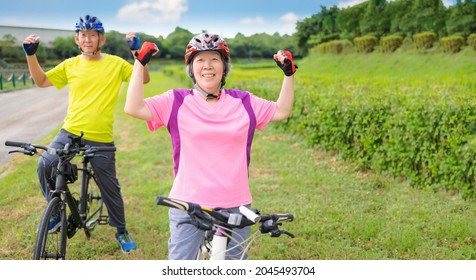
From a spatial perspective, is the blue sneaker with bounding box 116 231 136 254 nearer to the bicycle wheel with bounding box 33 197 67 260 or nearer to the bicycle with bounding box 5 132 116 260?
the bicycle with bounding box 5 132 116 260

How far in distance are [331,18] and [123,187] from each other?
8927mm

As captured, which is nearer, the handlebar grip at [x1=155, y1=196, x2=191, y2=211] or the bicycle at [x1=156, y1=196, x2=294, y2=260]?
the handlebar grip at [x1=155, y1=196, x2=191, y2=211]

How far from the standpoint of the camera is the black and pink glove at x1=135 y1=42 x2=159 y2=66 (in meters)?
2.29

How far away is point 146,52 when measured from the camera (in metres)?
2.29

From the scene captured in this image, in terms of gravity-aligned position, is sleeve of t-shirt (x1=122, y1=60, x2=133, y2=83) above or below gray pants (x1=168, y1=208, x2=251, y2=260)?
above

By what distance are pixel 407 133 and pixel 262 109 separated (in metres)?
4.08

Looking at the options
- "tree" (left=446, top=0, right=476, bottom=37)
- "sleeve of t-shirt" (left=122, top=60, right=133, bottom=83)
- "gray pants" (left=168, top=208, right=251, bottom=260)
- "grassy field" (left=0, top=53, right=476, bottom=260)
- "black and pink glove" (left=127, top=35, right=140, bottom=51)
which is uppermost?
"tree" (left=446, top=0, right=476, bottom=37)

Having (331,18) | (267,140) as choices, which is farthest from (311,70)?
(267,140)

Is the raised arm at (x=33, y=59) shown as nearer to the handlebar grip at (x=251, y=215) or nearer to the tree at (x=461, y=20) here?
the handlebar grip at (x=251, y=215)

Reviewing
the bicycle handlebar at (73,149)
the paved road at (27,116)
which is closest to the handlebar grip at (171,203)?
the bicycle handlebar at (73,149)

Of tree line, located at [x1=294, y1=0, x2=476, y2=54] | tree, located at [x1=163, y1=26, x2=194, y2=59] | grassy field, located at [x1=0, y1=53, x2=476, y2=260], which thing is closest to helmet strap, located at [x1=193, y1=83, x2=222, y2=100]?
grassy field, located at [x1=0, y1=53, x2=476, y2=260]

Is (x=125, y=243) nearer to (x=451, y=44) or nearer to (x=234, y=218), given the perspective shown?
(x=234, y=218)

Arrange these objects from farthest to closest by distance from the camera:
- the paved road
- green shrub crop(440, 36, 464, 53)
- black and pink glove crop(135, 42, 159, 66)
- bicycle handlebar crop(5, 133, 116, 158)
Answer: green shrub crop(440, 36, 464, 53), the paved road, bicycle handlebar crop(5, 133, 116, 158), black and pink glove crop(135, 42, 159, 66)

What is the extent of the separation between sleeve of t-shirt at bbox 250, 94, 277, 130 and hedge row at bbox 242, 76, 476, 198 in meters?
3.48
